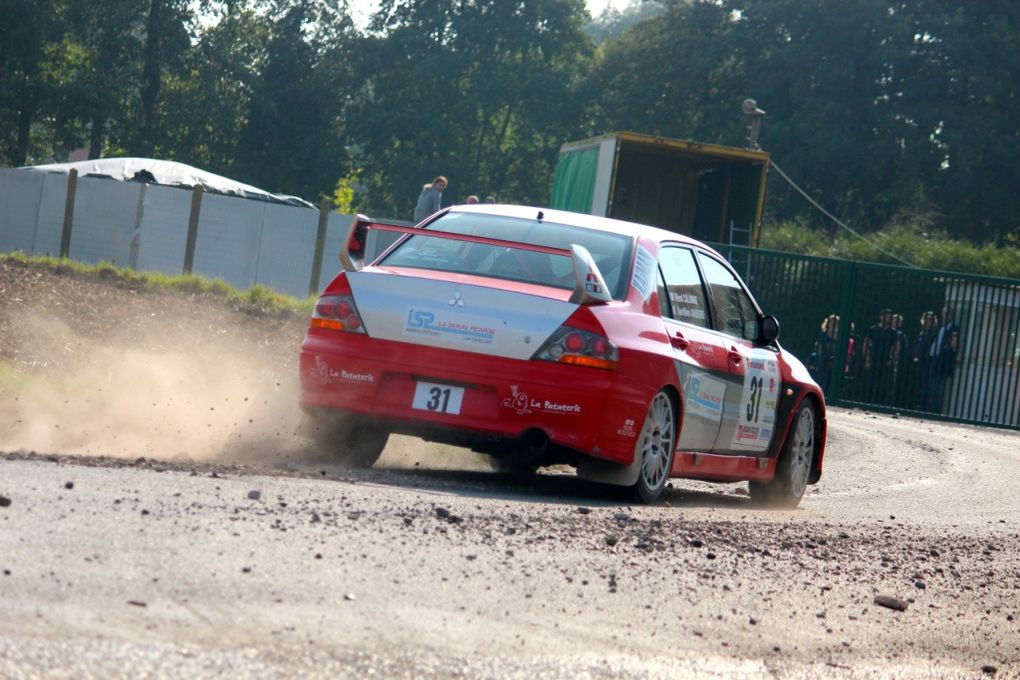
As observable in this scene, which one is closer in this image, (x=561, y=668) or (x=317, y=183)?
(x=561, y=668)

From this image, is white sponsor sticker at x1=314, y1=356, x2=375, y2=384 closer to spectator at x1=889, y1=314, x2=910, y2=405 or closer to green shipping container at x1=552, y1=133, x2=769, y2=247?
green shipping container at x1=552, y1=133, x2=769, y2=247

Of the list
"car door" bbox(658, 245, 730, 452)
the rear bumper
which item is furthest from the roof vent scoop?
"car door" bbox(658, 245, 730, 452)

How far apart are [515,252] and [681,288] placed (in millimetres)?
1137

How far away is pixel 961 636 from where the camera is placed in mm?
6238

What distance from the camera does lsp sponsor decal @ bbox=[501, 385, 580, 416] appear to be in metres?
8.15

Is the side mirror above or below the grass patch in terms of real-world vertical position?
above

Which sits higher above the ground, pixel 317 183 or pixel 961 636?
pixel 317 183

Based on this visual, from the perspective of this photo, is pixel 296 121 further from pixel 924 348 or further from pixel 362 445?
pixel 362 445

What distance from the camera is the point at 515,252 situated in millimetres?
8805

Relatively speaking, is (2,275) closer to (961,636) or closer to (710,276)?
(710,276)

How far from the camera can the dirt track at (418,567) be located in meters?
4.38

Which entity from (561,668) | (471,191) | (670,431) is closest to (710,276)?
(670,431)

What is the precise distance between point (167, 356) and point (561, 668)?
10.5m

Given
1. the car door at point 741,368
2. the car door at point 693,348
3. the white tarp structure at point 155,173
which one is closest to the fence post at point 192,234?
the white tarp structure at point 155,173
